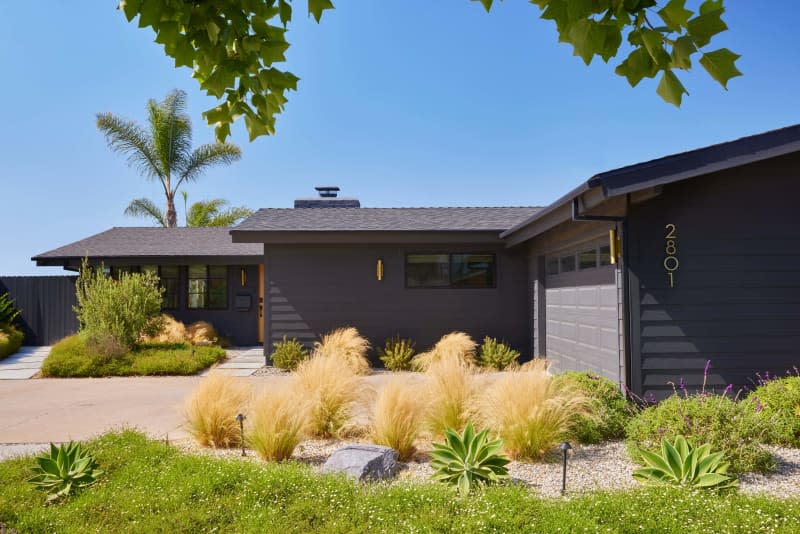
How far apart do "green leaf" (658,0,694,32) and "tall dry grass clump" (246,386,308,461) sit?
3766 mm

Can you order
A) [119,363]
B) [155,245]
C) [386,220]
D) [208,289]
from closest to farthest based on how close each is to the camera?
[119,363] → [386,220] → [208,289] → [155,245]

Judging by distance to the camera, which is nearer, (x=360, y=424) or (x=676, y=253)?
(x=360, y=424)

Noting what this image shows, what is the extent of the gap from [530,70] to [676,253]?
4500 millimetres

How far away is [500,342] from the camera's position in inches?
407

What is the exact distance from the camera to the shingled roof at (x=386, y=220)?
10172mm

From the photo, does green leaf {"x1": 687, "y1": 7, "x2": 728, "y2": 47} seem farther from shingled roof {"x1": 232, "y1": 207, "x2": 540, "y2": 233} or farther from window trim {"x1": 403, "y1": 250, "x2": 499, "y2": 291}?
window trim {"x1": 403, "y1": 250, "x2": 499, "y2": 291}

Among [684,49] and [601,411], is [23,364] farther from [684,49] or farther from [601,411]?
[684,49]

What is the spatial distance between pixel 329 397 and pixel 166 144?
18.2 meters

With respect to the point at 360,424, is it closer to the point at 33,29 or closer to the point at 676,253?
the point at 676,253

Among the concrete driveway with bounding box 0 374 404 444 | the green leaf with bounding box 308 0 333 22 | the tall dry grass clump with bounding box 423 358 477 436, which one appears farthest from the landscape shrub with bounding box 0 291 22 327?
the green leaf with bounding box 308 0 333 22

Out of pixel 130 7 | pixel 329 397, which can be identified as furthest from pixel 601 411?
pixel 130 7

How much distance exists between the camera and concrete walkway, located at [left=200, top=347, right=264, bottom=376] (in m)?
9.51

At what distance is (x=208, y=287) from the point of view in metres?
14.1

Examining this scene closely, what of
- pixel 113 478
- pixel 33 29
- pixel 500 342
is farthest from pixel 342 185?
pixel 113 478
